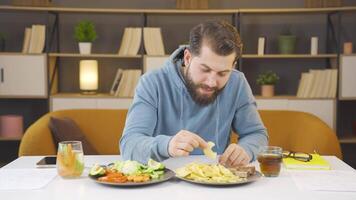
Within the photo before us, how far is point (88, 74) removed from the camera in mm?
4383

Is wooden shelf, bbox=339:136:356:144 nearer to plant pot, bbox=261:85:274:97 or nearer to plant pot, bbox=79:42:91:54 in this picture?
plant pot, bbox=261:85:274:97

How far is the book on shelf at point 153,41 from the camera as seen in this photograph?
429cm

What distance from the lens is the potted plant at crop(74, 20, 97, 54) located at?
4.30m

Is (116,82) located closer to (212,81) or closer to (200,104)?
(200,104)

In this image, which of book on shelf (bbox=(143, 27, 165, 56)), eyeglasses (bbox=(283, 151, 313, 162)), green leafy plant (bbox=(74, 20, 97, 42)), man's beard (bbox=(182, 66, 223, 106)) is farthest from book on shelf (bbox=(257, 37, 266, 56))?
eyeglasses (bbox=(283, 151, 313, 162))

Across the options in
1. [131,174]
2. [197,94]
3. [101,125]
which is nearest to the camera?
[131,174]

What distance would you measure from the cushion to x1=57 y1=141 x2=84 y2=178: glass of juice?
168 cm

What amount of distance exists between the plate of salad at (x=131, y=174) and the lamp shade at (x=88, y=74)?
2751 millimetres

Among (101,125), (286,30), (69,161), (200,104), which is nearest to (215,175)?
(69,161)

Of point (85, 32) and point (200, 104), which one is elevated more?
point (85, 32)

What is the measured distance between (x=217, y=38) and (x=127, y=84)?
2.55 meters

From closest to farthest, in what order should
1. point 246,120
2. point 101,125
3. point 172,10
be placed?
point 246,120
point 101,125
point 172,10

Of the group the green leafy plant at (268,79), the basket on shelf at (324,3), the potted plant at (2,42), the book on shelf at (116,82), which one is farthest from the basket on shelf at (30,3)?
the basket on shelf at (324,3)

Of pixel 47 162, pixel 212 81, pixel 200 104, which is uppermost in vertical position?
pixel 212 81
